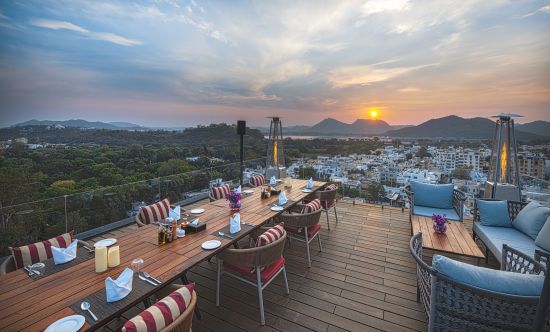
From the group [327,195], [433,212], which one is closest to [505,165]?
[433,212]

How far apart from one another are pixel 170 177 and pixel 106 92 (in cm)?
826

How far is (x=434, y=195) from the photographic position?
4.58 metres

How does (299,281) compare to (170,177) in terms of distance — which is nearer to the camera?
(299,281)

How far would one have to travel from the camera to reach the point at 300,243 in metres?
4.02

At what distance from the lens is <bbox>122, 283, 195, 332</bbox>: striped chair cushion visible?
1017 millimetres

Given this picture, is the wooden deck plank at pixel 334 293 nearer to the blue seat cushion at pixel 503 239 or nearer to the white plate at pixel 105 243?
the blue seat cushion at pixel 503 239

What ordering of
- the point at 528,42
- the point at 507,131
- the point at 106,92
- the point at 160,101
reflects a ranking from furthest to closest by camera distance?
the point at 160,101 < the point at 106,92 < the point at 528,42 < the point at 507,131

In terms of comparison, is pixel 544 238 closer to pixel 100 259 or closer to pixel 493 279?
pixel 493 279

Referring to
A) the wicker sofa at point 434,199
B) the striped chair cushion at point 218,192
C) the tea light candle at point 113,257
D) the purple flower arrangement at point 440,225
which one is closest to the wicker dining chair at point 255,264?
the tea light candle at point 113,257

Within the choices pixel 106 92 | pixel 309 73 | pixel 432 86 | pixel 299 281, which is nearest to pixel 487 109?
pixel 432 86

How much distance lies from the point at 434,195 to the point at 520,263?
112 inches

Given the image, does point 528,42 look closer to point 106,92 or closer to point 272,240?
point 272,240

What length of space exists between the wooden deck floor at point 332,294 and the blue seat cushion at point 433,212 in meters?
0.75

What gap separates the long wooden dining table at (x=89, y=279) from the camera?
4.18 ft
